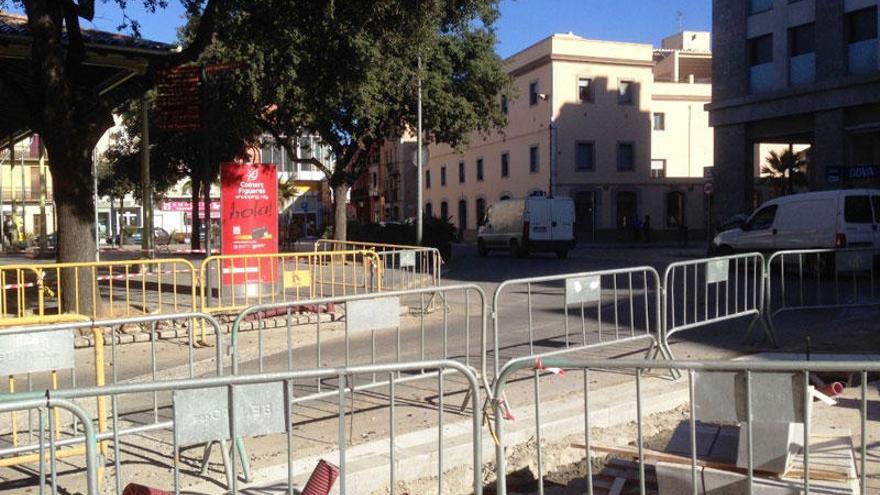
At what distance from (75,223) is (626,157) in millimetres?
37621

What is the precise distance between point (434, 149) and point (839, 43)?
1401 inches

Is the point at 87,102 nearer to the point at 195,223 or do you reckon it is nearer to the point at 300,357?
the point at 300,357

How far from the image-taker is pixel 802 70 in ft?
92.3

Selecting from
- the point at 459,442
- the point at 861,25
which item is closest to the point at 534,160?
the point at 861,25

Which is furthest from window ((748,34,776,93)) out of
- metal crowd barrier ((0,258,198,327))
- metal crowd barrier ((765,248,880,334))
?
metal crowd barrier ((0,258,198,327))

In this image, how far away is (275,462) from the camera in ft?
17.3

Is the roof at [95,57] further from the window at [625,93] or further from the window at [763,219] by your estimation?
the window at [625,93]

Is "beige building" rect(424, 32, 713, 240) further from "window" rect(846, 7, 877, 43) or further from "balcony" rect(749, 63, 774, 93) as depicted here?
"window" rect(846, 7, 877, 43)

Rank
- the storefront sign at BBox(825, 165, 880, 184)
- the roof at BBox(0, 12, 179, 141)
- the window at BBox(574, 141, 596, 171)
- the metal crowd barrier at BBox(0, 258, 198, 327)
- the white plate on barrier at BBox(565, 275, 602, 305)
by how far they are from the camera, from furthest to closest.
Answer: the window at BBox(574, 141, 596, 171)
the storefront sign at BBox(825, 165, 880, 184)
the roof at BBox(0, 12, 179, 141)
the metal crowd barrier at BBox(0, 258, 198, 327)
the white plate on barrier at BBox(565, 275, 602, 305)

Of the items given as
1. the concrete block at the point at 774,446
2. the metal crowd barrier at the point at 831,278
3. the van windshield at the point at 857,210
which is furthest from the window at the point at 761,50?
the concrete block at the point at 774,446

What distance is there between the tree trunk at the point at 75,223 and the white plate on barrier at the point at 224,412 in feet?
27.0

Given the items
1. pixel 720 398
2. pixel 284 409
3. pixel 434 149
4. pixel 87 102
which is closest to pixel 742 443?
pixel 720 398

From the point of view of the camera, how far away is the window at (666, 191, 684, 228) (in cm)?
4619

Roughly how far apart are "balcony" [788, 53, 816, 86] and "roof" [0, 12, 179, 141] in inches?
887
